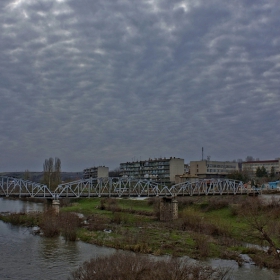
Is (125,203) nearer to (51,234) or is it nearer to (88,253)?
(51,234)

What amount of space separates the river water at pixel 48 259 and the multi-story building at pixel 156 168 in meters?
93.2

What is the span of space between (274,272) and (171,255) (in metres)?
8.01

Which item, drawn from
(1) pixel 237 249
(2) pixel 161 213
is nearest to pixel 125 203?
(2) pixel 161 213

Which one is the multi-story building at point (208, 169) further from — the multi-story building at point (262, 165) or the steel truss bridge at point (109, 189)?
the steel truss bridge at point (109, 189)

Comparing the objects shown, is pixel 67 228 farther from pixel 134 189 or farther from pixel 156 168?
pixel 156 168

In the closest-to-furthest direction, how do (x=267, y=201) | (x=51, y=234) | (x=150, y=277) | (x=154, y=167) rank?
(x=150, y=277)
(x=51, y=234)
(x=267, y=201)
(x=154, y=167)

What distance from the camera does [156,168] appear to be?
136m

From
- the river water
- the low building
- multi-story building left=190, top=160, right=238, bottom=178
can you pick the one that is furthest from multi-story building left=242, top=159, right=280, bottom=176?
the river water

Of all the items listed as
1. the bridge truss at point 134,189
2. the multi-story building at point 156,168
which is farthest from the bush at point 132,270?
the multi-story building at point 156,168

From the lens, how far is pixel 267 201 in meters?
55.6

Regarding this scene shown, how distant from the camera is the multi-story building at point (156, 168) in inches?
5054

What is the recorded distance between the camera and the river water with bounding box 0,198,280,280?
74.6 ft

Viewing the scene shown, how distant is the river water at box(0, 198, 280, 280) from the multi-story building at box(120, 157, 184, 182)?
93.2 m

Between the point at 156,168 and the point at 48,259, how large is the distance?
109 meters
